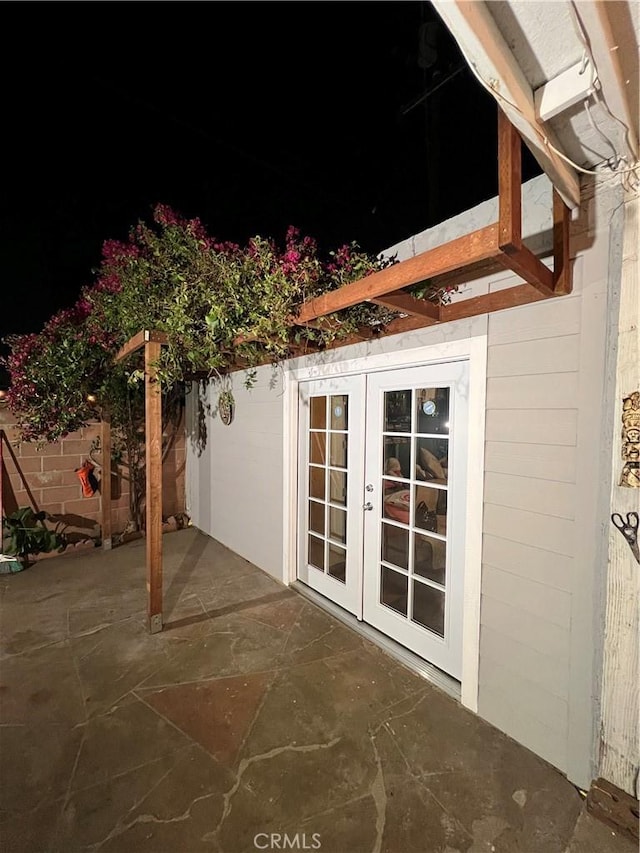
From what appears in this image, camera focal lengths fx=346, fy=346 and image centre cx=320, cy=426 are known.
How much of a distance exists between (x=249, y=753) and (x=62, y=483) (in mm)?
4126

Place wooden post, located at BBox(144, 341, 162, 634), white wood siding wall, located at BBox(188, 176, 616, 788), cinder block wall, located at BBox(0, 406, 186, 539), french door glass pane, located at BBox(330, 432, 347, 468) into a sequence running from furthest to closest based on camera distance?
cinder block wall, located at BBox(0, 406, 186, 539) < french door glass pane, located at BBox(330, 432, 347, 468) < wooden post, located at BBox(144, 341, 162, 634) < white wood siding wall, located at BBox(188, 176, 616, 788)

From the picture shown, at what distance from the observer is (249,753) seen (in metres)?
1.66

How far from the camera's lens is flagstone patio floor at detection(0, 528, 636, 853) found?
4.34 ft

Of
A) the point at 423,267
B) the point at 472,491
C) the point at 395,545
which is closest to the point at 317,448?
the point at 395,545

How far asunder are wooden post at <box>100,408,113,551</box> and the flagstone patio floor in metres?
1.71

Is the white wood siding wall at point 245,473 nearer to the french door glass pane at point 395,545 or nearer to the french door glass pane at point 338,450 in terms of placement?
the french door glass pane at point 338,450

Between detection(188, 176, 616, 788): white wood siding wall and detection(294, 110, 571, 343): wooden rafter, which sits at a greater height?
detection(294, 110, 571, 343): wooden rafter

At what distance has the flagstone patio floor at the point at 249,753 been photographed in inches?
52.1

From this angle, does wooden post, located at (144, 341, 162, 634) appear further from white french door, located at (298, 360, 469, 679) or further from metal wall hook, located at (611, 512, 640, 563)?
metal wall hook, located at (611, 512, 640, 563)

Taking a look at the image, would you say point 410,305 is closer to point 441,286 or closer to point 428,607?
point 441,286

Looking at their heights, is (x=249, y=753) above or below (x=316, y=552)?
below

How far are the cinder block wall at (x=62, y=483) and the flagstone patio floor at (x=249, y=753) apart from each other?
6.29 ft

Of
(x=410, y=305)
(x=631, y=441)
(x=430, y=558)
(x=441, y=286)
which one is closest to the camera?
(x=631, y=441)

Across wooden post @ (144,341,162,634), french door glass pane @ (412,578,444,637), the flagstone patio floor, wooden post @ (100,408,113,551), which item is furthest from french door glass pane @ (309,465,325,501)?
wooden post @ (100,408,113,551)
